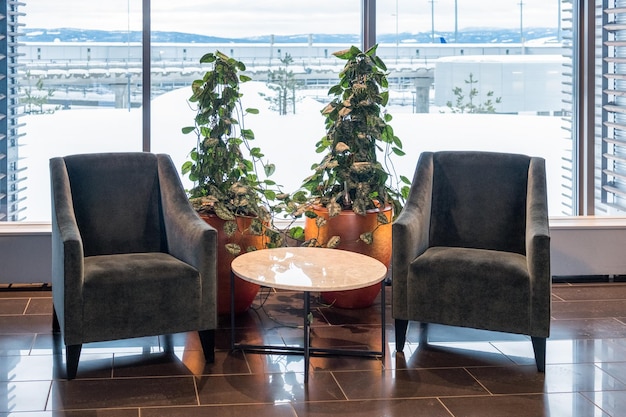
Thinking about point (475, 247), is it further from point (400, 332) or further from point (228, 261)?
point (228, 261)

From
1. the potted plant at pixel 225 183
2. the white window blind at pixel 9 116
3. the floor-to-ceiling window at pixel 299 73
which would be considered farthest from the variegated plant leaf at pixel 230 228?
the white window blind at pixel 9 116

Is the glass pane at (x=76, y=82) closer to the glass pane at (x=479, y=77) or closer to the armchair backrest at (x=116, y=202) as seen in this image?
the armchair backrest at (x=116, y=202)

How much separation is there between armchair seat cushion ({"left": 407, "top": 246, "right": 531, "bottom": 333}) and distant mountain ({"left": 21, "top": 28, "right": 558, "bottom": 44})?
7.16ft

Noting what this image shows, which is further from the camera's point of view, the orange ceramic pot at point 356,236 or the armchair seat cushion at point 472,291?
the orange ceramic pot at point 356,236

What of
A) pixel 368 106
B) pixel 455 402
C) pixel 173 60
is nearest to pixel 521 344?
pixel 455 402

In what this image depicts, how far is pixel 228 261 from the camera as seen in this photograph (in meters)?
4.73

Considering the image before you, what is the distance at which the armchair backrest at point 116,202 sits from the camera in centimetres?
441

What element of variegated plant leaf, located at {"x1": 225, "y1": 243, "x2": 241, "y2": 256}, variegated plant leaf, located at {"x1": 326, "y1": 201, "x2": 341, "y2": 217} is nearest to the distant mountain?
variegated plant leaf, located at {"x1": 326, "y1": 201, "x2": 341, "y2": 217}

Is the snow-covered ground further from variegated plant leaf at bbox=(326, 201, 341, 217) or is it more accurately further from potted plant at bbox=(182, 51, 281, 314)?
variegated plant leaf at bbox=(326, 201, 341, 217)

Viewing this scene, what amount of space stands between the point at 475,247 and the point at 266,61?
2.04m

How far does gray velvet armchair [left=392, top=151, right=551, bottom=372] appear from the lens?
12.9 ft

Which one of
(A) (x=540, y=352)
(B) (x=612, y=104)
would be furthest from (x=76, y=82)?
(B) (x=612, y=104)

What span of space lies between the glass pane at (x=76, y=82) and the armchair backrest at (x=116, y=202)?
113 cm

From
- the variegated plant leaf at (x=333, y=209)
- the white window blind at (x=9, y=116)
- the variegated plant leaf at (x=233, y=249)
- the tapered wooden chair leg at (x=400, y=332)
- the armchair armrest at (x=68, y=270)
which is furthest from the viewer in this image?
the white window blind at (x=9, y=116)
